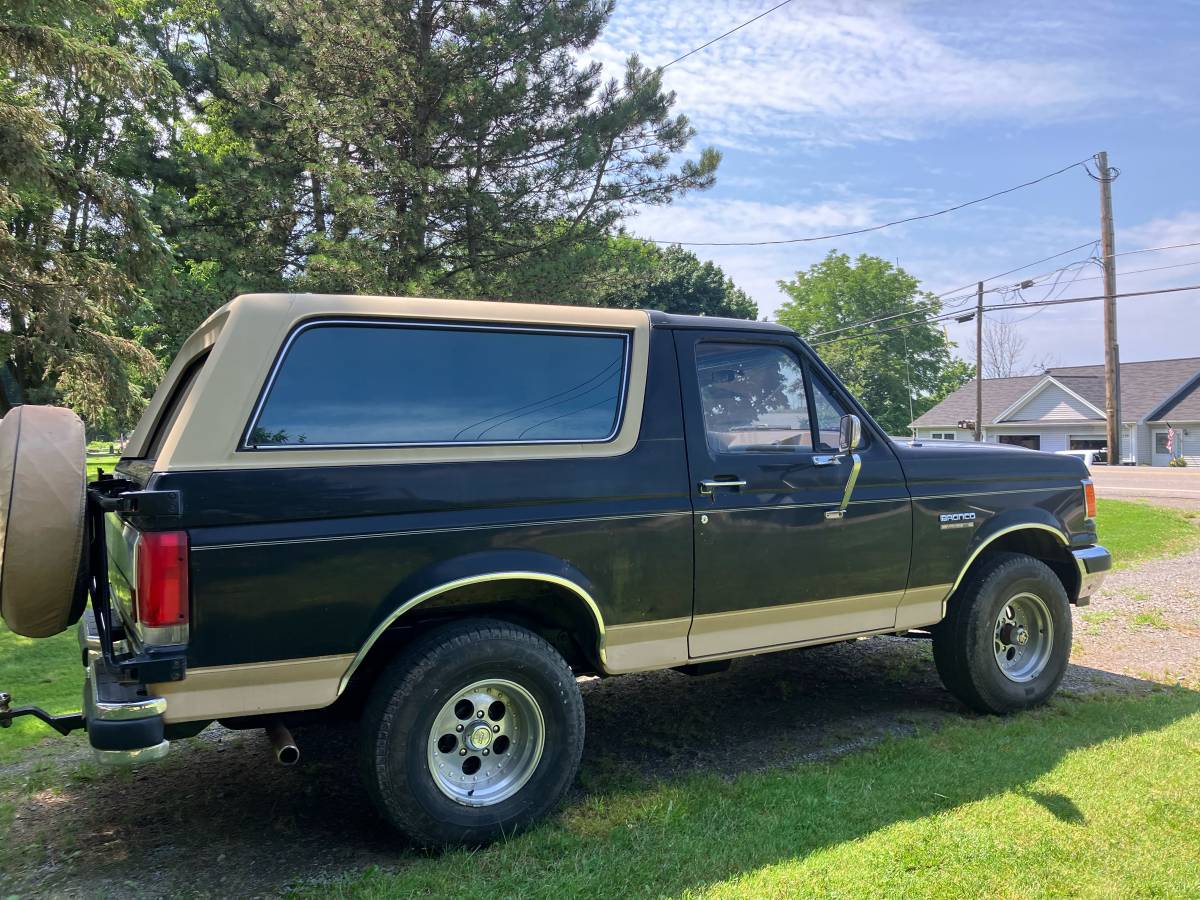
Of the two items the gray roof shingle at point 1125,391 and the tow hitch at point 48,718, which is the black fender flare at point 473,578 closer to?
the tow hitch at point 48,718

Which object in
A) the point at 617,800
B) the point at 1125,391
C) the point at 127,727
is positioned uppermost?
the point at 1125,391

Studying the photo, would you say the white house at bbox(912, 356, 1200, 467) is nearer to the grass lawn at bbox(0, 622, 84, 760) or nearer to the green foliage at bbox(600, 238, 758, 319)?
the green foliage at bbox(600, 238, 758, 319)

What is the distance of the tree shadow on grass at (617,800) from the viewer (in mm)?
3195

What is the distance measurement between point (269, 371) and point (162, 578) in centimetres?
84

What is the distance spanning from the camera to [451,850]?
3.29 metres

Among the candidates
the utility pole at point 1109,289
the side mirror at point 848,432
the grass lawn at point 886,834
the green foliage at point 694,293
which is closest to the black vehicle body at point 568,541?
the side mirror at point 848,432

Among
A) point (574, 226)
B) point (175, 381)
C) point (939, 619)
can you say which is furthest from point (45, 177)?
point (939, 619)

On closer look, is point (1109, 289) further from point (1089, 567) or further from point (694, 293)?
point (1089, 567)

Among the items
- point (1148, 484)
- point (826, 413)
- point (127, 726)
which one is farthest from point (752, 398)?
point (1148, 484)

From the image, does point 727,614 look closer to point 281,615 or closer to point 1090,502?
point 281,615

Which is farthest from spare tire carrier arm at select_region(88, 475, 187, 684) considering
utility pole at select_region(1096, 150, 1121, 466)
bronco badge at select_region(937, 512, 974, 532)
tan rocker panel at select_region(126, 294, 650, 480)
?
utility pole at select_region(1096, 150, 1121, 466)

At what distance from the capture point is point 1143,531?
13273mm

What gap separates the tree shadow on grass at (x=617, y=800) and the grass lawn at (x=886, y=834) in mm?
14

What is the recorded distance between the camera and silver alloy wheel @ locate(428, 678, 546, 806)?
11.1 ft
